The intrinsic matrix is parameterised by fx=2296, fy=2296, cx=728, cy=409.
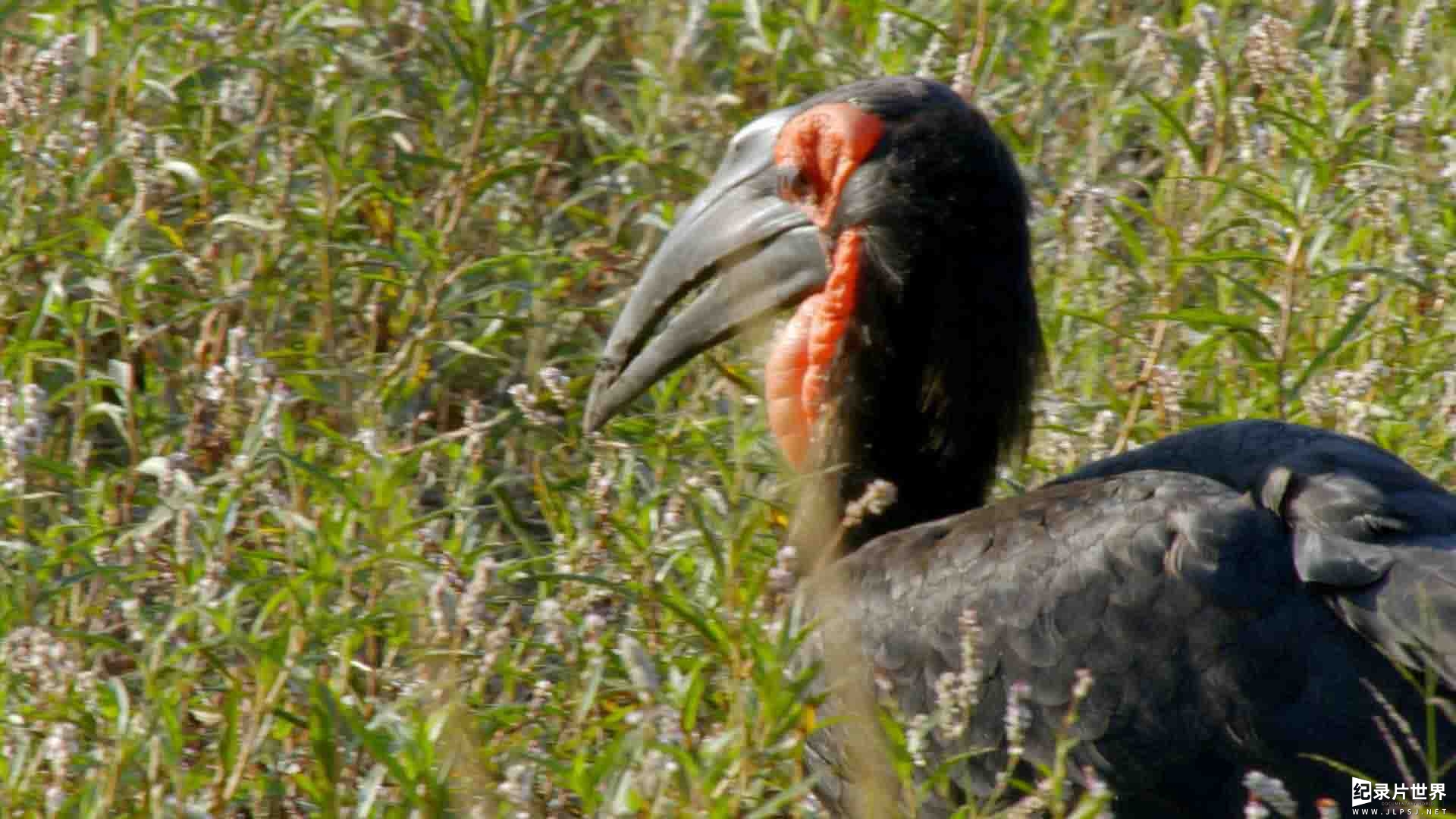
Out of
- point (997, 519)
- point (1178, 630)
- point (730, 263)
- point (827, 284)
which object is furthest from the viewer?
point (730, 263)

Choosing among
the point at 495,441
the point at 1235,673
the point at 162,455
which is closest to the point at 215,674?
the point at 162,455

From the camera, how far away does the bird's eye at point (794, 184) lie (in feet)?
13.3

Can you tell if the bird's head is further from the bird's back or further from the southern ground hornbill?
the bird's back

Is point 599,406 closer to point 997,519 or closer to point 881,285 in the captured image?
point 881,285

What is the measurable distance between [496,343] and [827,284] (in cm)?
123

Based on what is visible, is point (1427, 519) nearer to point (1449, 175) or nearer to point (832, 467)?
point (832, 467)

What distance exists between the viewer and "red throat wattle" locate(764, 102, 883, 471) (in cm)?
396

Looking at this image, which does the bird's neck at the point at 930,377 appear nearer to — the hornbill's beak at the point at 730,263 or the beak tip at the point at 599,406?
the hornbill's beak at the point at 730,263

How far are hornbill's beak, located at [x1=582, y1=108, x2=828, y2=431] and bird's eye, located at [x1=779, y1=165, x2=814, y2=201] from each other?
0.06 feet

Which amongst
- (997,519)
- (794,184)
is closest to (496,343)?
(794,184)

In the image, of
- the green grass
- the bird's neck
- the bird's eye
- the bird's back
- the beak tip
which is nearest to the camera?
the bird's back

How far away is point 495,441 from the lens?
4867 millimetres

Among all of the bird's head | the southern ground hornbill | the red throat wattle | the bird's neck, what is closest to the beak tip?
the southern ground hornbill

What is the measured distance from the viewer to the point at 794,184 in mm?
4059
